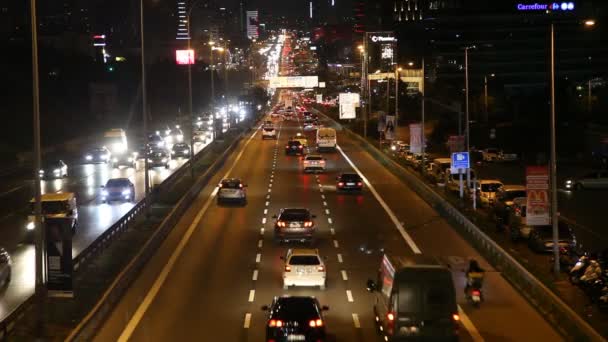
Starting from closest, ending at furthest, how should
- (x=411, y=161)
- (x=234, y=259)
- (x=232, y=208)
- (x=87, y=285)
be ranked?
(x=87, y=285) < (x=234, y=259) < (x=232, y=208) < (x=411, y=161)

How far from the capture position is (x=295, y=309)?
19.2m

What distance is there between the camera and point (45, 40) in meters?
171

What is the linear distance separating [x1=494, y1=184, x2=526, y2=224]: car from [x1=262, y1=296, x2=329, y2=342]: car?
911 inches

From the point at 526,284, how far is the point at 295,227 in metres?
11.2

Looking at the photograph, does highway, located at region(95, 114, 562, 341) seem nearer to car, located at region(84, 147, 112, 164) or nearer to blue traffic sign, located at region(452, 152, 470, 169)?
blue traffic sign, located at region(452, 152, 470, 169)

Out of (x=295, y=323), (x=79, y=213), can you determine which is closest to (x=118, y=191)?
(x=79, y=213)

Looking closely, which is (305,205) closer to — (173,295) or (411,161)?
(173,295)

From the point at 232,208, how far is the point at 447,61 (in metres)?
127

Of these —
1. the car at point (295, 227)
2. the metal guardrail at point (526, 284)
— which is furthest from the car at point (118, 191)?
the metal guardrail at point (526, 284)

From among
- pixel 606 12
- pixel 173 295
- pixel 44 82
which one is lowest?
pixel 173 295

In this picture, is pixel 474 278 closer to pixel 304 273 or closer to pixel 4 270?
pixel 304 273

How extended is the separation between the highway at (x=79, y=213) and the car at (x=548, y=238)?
55.0ft

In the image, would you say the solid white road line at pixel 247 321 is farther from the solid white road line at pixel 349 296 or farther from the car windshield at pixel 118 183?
the car windshield at pixel 118 183

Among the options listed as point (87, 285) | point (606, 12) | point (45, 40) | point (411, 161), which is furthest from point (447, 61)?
point (87, 285)
